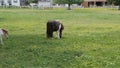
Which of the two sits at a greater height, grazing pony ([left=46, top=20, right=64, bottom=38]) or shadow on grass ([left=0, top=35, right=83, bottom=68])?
grazing pony ([left=46, top=20, right=64, bottom=38])

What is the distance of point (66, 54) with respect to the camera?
16266 mm

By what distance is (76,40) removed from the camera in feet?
70.3

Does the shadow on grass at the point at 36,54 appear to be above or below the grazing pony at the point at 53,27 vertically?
below

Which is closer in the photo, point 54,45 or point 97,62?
point 97,62

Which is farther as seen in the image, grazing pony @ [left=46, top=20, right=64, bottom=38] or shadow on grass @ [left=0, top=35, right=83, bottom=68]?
grazing pony @ [left=46, top=20, right=64, bottom=38]

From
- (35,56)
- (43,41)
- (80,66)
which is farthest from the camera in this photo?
(43,41)

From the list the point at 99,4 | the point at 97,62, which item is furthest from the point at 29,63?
the point at 99,4

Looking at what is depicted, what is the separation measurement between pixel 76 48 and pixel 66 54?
1.89m

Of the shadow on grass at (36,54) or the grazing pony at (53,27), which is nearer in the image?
the shadow on grass at (36,54)

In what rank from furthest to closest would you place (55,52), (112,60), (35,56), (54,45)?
(54,45) < (55,52) < (35,56) < (112,60)

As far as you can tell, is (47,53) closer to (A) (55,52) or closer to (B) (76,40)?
(A) (55,52)

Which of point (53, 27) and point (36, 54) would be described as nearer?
point (36, 54)

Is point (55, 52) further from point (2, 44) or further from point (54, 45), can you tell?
point (2, 44)

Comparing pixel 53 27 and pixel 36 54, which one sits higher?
pixel 53 27
